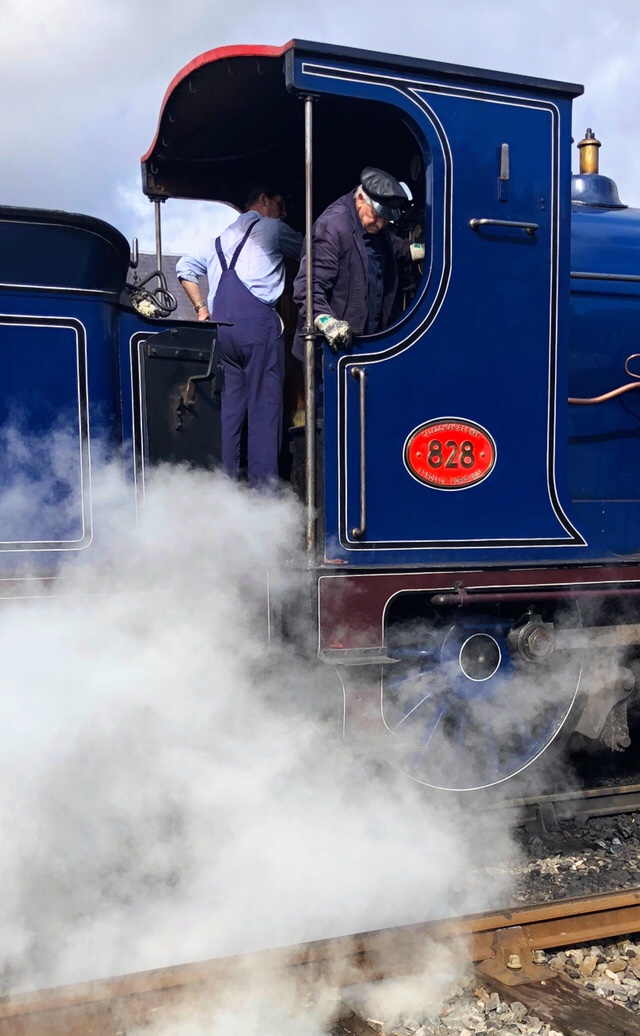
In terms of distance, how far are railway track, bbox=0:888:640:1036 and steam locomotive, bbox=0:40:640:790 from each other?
29.0 inches

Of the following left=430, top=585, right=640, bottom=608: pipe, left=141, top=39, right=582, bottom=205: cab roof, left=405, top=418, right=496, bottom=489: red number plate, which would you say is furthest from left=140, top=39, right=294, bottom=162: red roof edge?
left=430, top=585, right=640, bottom=608: pipe

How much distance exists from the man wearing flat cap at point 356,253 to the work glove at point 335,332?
0.57 ft

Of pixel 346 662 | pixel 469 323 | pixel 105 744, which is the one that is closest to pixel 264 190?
pixel 469 323

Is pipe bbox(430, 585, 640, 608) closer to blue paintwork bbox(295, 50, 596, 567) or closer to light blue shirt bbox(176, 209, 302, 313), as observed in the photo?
blue paintwork bbox(295, 50, 596, 567)

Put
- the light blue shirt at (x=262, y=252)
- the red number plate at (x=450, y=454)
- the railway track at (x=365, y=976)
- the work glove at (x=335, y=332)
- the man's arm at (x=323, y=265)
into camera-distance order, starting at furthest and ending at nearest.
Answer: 1. the light blue shirt at (x=262, y=252)
2. the man's arm at (x=323, y=265)
3. the red number plate at (x=450, y=454)
4. the work glove at (x=335, y=332)
5. the railway track at (x=365, y=976)

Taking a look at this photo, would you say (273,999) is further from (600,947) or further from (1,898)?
(600,947)

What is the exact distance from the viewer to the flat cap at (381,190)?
141 inches

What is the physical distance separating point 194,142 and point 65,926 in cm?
326

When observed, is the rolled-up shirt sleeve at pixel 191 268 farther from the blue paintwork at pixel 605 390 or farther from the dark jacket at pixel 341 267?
the blue paintwork at pixel 605 390

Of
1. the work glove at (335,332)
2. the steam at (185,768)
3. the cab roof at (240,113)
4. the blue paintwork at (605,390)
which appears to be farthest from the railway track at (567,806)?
the cab roof at (240,113)

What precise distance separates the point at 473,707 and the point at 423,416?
1.15m

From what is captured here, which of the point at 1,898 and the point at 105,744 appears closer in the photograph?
the point at 1,898

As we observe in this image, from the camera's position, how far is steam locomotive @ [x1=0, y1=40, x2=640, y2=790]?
311 cm

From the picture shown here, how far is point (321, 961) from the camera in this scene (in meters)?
2.71
